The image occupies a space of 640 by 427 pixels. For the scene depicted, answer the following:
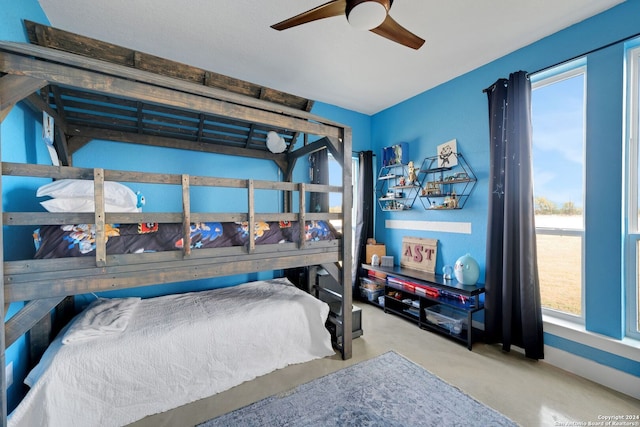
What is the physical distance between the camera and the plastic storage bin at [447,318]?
272cm

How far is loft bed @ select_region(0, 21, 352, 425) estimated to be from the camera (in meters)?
1.35

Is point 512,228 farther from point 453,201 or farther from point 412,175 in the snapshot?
point 412,175

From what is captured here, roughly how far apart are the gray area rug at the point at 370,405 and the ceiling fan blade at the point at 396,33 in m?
2.57

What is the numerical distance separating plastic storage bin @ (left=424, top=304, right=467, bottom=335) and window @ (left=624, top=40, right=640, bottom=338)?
1.21 meters

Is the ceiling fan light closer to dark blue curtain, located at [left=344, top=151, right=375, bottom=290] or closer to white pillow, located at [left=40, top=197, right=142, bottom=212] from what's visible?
white pillow, located at [left=40, top=197, right=142, bottom=212]

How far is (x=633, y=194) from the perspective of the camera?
1.98 meters

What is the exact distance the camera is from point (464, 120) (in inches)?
120

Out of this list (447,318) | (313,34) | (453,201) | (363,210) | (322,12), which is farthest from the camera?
(363,210)

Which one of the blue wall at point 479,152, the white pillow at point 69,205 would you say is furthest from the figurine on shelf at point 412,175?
the white pillow at point 69,205

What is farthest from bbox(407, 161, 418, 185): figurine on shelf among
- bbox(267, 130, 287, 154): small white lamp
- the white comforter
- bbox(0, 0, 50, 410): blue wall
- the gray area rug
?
bbox(0, 0, 50, 410): blue wall

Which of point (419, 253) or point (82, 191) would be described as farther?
point (419, 253)

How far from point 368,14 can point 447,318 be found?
295cm

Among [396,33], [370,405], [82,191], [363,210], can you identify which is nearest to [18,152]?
[82,191]

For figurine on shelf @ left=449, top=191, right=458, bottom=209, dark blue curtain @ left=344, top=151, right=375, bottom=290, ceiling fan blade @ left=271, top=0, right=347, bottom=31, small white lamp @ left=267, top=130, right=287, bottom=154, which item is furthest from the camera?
dark blue curtain @ left=344, top=151, right=375, bottom=290
